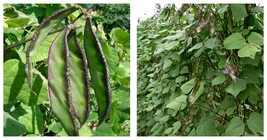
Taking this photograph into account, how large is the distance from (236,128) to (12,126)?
1.96 feet

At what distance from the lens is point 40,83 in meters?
0.64

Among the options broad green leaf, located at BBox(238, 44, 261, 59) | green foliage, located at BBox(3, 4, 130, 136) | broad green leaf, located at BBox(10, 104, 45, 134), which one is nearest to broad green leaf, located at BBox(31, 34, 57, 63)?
green foliage, located at BBox(3, 4, 130, 136)

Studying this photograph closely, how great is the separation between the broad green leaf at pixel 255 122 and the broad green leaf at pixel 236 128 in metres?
0.02

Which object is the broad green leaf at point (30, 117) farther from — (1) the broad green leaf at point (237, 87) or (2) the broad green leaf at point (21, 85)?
(1) the broad green leaf at point (237, 87)

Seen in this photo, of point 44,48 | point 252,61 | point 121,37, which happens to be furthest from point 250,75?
point 44,48

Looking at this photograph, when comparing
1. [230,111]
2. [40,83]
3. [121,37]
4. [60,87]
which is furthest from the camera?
[230,111]

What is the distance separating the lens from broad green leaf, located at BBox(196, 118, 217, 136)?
1.04 meters

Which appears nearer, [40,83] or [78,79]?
[78,79]

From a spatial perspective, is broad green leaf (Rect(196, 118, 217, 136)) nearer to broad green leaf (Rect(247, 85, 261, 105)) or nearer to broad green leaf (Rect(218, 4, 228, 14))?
broad green leaf (Rect(247, 85, 261, 105))

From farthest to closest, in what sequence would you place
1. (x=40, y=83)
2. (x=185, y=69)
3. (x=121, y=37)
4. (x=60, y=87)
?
1. (x=185, y=69)
2. (x=121, y=37)
3. (x=40, y=83)
4. (x=60, y=87)

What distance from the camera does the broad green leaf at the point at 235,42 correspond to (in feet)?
3.18

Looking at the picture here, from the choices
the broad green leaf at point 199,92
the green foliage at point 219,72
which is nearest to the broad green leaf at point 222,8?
the green foliage at point 219,72

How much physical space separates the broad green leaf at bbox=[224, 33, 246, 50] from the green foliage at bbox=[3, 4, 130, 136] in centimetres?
28

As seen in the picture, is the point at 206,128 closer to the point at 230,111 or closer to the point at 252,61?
the point at 230,111
